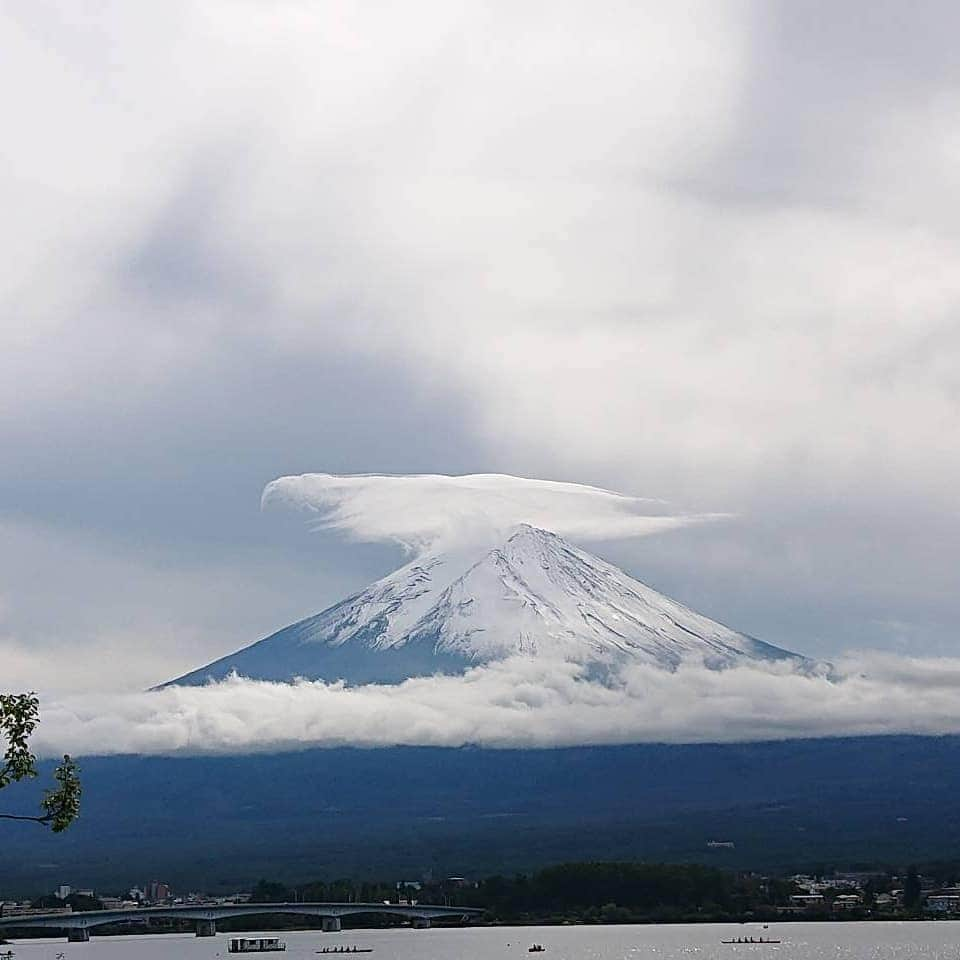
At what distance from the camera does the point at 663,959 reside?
333 ft

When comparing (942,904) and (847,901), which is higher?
(847,901)

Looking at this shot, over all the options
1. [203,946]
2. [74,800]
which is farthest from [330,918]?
[74,800]

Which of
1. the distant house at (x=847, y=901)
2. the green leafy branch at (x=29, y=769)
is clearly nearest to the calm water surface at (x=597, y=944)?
the distant house at (x=847, y=901)

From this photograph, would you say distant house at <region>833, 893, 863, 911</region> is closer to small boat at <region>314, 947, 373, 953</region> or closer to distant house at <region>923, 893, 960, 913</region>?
distant house at <region>923, 893, 960, 913</region>

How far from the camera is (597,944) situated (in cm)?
12019

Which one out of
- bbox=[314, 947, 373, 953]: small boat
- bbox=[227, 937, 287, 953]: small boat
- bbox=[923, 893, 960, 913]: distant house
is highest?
bbox=[923, 893, 960, 913]: distant house

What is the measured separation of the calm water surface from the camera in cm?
10544

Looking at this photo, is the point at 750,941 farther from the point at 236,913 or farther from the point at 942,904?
the point at 236,913

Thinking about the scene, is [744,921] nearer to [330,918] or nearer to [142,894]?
[330,918]

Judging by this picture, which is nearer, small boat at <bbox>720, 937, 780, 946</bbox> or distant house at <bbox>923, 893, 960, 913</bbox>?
small boat at <bbox>720, 937, 780, 946</bbox>

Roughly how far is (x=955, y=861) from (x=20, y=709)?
6869 inches

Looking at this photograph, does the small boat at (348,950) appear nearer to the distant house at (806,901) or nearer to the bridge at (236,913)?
the bridge at (236,913)

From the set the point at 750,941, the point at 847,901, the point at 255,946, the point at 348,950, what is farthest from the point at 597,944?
the point at 847,901

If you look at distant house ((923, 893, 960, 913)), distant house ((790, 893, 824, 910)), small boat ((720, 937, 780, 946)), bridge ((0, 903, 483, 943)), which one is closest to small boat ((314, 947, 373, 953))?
bridge ((0, 903, 483, 943))
